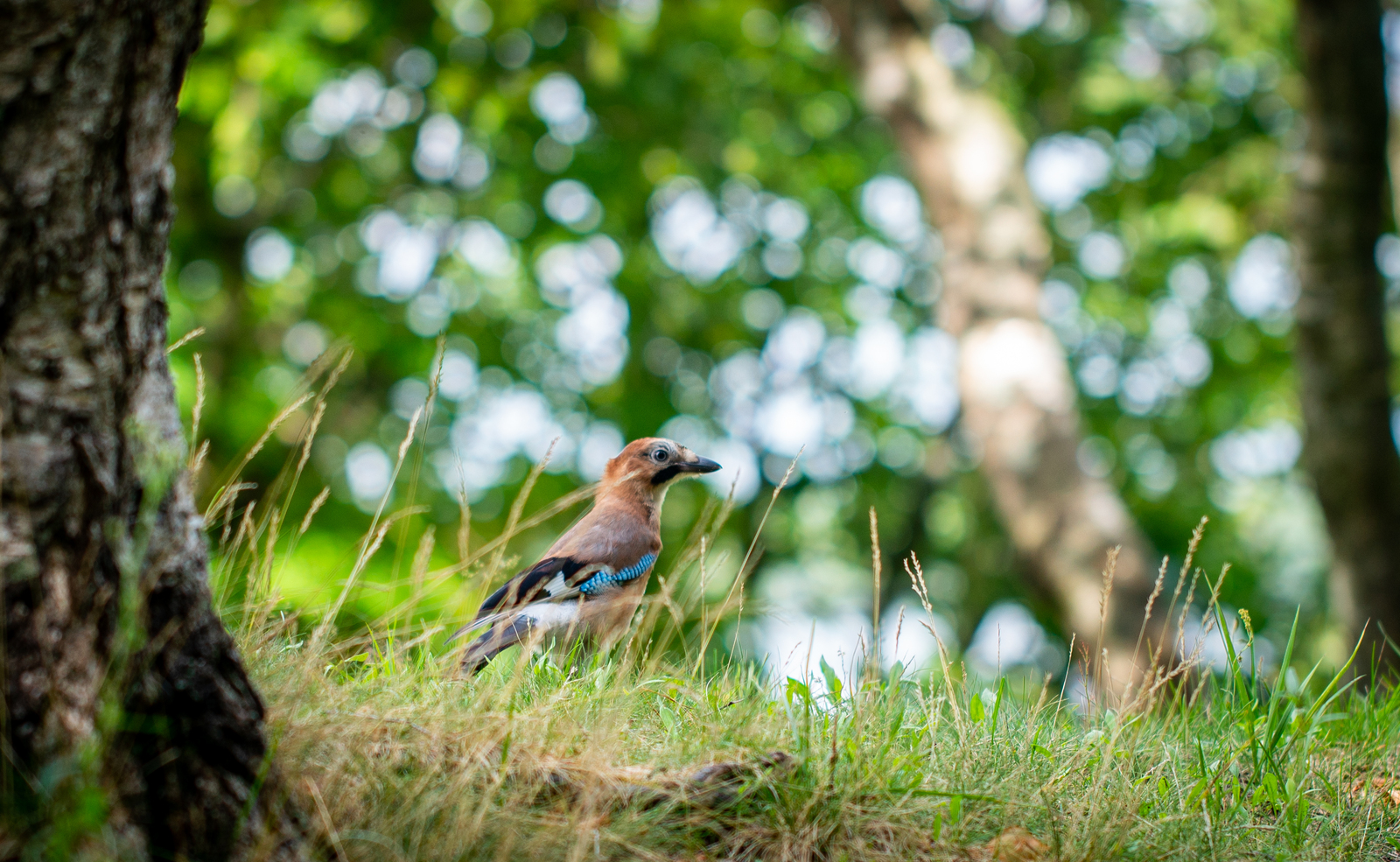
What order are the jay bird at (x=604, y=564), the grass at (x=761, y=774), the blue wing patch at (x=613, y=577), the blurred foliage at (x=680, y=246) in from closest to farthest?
the grass at (x=761, y=774) → the jay bird at (x=604, y=564) → the blue wing patch at (x=613, y=577) → the blurred foliage at (x=680, y=246)

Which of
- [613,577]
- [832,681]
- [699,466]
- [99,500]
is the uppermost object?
[99,500]

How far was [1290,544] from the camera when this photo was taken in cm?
2542

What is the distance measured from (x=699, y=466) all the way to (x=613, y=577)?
1288 mm

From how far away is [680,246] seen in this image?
56.7 feet

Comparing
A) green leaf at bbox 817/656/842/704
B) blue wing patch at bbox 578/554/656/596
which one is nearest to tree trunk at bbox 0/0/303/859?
green leaf at bbox 817/656/842/704

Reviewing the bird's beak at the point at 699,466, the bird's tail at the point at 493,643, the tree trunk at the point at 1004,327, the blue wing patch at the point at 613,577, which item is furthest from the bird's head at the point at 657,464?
the tree trunk at the point at 1004,327

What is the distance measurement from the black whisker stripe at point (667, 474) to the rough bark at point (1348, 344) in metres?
4.43

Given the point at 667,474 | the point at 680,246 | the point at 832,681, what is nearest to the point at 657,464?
the point at 667,474

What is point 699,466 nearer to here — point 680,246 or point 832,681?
point 832,681

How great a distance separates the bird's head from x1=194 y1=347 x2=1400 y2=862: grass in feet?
9.37

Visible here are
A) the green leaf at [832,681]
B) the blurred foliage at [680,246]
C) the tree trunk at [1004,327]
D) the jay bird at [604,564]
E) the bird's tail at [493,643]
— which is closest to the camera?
the green leaf at [832,681]

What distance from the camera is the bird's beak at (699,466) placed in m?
6.50

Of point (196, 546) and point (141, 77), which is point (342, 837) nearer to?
point (196, 546)

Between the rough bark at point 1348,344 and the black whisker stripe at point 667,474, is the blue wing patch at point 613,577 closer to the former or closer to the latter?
the black whisker stripe at point 667,474
